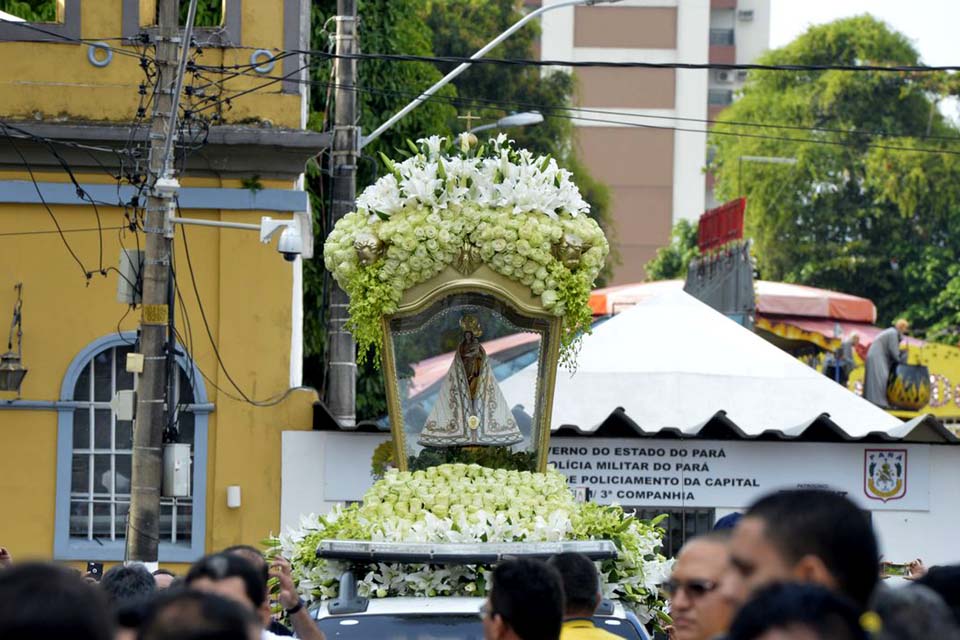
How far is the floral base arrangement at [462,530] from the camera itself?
996 cm

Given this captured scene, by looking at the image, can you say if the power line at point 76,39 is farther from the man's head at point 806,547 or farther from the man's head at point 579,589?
the man's head at point 806,547

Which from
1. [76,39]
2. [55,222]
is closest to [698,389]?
[55,222]

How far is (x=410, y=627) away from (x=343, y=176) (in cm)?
1171

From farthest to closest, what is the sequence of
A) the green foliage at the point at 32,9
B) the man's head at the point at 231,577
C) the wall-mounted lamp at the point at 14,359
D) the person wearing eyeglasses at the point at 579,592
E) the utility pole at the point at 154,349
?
the green foliage at the point at 32,9
the wall-mounted lamp at the point at 14,359
the utility pole at the point at 154,349
the person wearing eyeglasses at the point at 579,592
the man's head at the point at 231,577

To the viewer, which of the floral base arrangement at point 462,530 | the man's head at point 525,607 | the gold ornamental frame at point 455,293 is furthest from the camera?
the gold ornamental frame at point 455,293

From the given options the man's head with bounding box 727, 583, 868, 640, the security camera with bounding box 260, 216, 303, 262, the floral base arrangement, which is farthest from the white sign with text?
the man's head with bounding box 727, 583, 868, 640

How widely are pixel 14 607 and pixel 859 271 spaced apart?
57390 millimetres

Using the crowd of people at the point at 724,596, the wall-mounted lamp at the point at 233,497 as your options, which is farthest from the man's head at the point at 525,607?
the wall-mounted lamp at the point at 233,497

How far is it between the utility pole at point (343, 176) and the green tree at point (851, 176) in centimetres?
3926

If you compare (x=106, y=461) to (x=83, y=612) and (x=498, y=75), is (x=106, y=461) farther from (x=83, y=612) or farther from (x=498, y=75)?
(x=498, y=75)

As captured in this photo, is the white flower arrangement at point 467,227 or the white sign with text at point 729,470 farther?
the white sign with text at point 729,470

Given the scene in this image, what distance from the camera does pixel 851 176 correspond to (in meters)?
61.0

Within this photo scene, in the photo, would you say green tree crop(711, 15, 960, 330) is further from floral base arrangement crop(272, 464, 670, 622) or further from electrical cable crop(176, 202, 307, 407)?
floral base arrangement crop(272, 464, 670, 622)

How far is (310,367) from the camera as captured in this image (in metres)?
28.2
